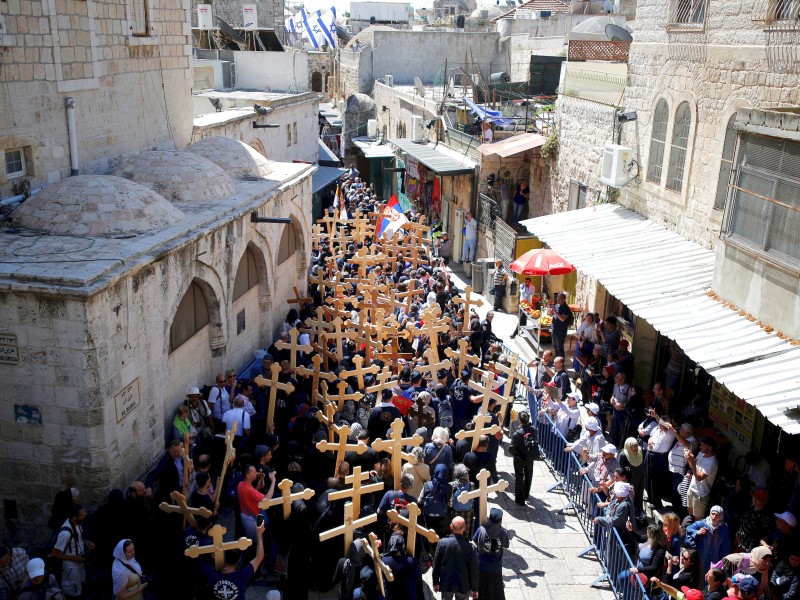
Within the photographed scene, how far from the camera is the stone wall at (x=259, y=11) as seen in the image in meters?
41.8

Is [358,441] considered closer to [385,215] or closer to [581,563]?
[581,563]

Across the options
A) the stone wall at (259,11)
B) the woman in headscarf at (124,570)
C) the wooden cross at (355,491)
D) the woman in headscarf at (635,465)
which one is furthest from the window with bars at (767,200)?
the stone wall at (259,11)

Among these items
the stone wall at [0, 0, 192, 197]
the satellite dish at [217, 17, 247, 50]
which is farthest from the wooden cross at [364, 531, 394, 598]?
the satellite dish at [217, 17, 247, 50]

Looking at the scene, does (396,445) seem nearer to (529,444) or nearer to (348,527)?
(348,527)

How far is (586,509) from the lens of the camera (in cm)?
908

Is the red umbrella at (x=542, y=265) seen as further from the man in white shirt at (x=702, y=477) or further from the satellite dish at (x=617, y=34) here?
the satellite dish at (x=617, y=34)

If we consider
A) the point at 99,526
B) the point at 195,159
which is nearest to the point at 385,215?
the point at 195,159

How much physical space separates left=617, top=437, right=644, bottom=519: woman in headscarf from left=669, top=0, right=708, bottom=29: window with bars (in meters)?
6.54

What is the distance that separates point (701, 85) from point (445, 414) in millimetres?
6350

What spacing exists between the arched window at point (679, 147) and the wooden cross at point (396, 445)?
672cm

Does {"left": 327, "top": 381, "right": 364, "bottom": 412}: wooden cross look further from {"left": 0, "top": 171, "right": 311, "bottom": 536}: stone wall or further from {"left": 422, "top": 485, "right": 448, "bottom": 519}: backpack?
{"left": 422, "top": 485, "right": 448, "bottom": 519}: backpack

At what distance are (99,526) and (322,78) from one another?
159ft

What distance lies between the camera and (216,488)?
7.90 meters

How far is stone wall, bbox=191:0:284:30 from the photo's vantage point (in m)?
41.8
